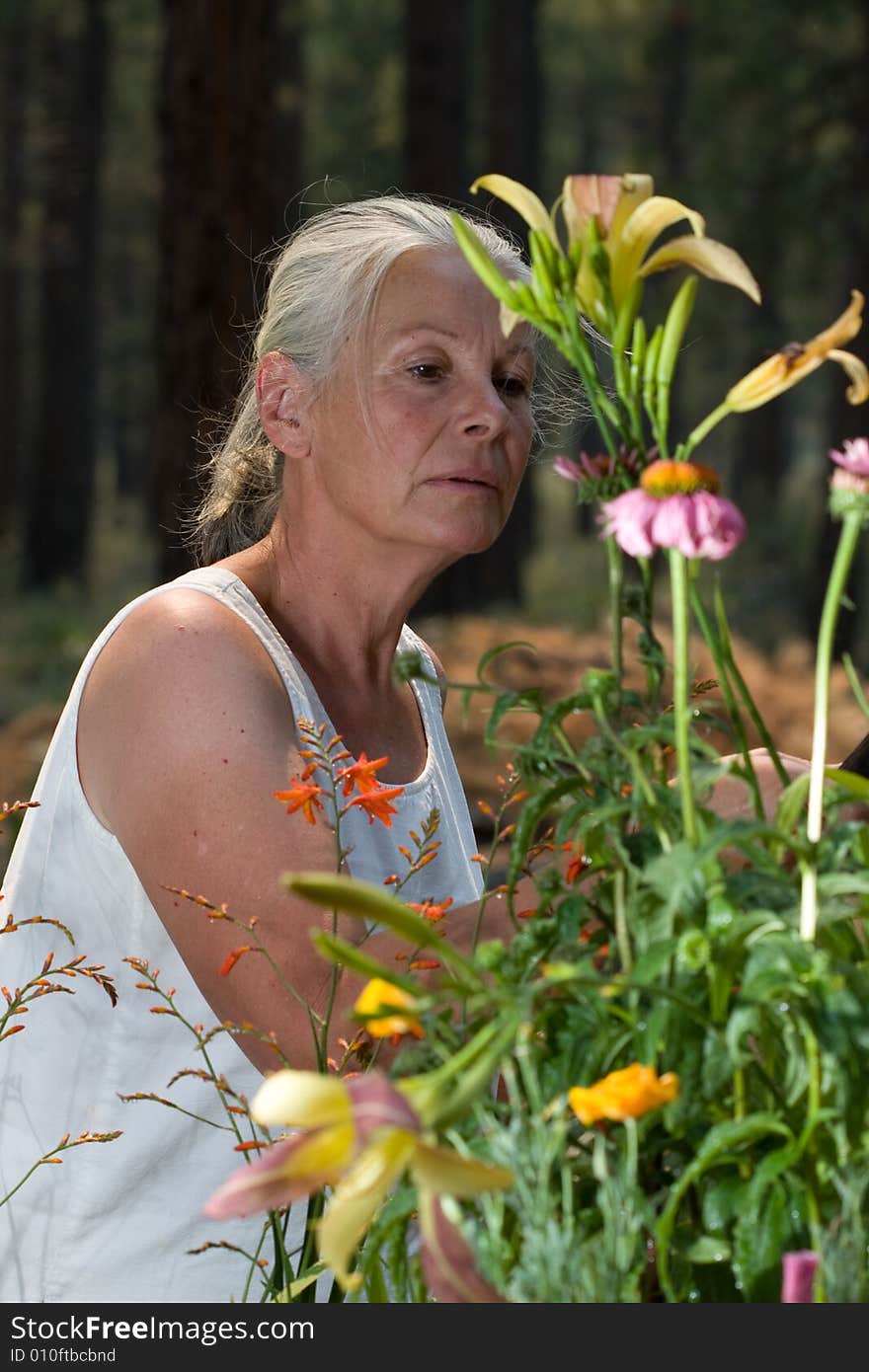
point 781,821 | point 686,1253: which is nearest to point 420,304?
point 781,821

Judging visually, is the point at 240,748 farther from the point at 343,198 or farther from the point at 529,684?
the point at 529,684

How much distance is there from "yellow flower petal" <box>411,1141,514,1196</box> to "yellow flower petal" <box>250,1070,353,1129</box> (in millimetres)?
38

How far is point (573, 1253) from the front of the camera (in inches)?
31.1

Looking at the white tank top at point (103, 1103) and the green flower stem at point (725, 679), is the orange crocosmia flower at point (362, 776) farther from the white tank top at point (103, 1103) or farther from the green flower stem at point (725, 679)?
the white tank top at point (103, 1103)

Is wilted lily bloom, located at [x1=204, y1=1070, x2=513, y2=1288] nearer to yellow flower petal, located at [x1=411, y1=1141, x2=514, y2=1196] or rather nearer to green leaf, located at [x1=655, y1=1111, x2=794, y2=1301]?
yellow flower petal, located at [x1=411, y1=1141, x2=514, y2=1196]

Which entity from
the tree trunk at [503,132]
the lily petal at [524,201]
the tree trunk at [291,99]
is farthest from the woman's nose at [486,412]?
the tree trunk at [291,99]

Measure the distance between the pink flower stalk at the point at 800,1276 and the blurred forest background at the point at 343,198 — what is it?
14.0 inches

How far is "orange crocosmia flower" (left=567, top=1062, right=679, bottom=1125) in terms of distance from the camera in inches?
30.4

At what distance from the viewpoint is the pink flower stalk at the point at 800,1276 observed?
31.4 inches

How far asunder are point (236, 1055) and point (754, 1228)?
1.12 metres

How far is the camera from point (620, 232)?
96cm

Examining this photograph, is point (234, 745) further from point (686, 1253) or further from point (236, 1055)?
point (686, 1253)

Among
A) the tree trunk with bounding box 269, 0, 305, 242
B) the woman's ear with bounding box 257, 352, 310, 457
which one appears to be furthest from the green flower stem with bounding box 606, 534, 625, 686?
the tree trunk with bounding box 269, 0, 305, 242

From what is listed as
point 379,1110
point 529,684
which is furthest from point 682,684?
point 529,684
